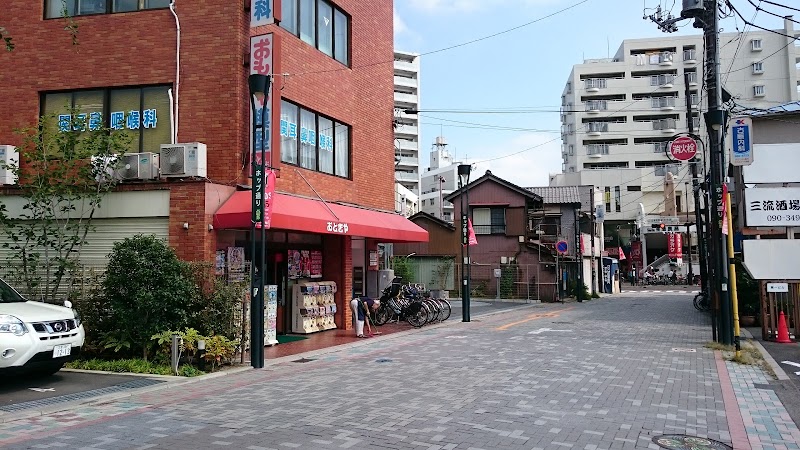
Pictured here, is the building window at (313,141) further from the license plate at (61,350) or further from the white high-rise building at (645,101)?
the white high-rise building at (645,101)

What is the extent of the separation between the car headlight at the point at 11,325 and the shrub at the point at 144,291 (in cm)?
215

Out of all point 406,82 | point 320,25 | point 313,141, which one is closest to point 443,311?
point 313,141

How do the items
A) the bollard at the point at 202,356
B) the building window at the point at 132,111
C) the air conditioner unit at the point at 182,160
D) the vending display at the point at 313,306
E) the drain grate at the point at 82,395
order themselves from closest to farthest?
the drain grate at the point at 82,395
the bollard at the point at 202,356
the air conditioner unit at the point at 182,160
the building window at the point at 132,111
the vending display at the point at 313,306

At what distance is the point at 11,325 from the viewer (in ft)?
27.7

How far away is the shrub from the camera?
10.6 metres

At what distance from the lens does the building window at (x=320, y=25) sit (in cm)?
1503

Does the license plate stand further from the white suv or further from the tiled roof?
the tiled roof

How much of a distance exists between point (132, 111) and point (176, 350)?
6061 mm

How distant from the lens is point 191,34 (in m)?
13.2

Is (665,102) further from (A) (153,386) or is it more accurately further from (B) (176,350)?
(A) (153,386)

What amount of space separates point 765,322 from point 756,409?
28.7 feet

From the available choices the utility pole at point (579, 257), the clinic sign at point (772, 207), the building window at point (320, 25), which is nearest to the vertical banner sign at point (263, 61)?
the building window at point (320, 25)

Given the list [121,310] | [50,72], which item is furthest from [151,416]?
[50,72]

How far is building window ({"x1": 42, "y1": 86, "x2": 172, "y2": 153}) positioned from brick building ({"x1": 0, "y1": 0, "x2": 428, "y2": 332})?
1.0 inches
